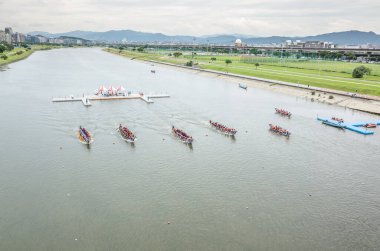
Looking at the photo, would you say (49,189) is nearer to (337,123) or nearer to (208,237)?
(208,237)

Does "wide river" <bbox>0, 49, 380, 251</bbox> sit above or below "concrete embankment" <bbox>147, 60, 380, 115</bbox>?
below

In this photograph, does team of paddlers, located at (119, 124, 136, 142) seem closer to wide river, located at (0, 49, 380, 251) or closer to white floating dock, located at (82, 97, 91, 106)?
wide river, located at (0, 49, 380, 251)

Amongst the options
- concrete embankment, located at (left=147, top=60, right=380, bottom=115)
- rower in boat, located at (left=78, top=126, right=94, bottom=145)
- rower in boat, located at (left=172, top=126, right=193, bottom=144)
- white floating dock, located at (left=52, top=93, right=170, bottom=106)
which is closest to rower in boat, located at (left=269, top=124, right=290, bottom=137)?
rower in boat, located at (left=172, top=126, right=193, bottom=144)

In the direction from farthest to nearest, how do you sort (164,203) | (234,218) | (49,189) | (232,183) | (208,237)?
(232,183) → (49,189) → (164,203) → (234,218) → (208,237)

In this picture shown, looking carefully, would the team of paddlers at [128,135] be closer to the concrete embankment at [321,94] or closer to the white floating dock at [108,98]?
the white floating dock at [108,98]

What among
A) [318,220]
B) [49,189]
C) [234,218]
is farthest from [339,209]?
[49,189]

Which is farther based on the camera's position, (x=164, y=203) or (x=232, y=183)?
(x=232, y=183)
